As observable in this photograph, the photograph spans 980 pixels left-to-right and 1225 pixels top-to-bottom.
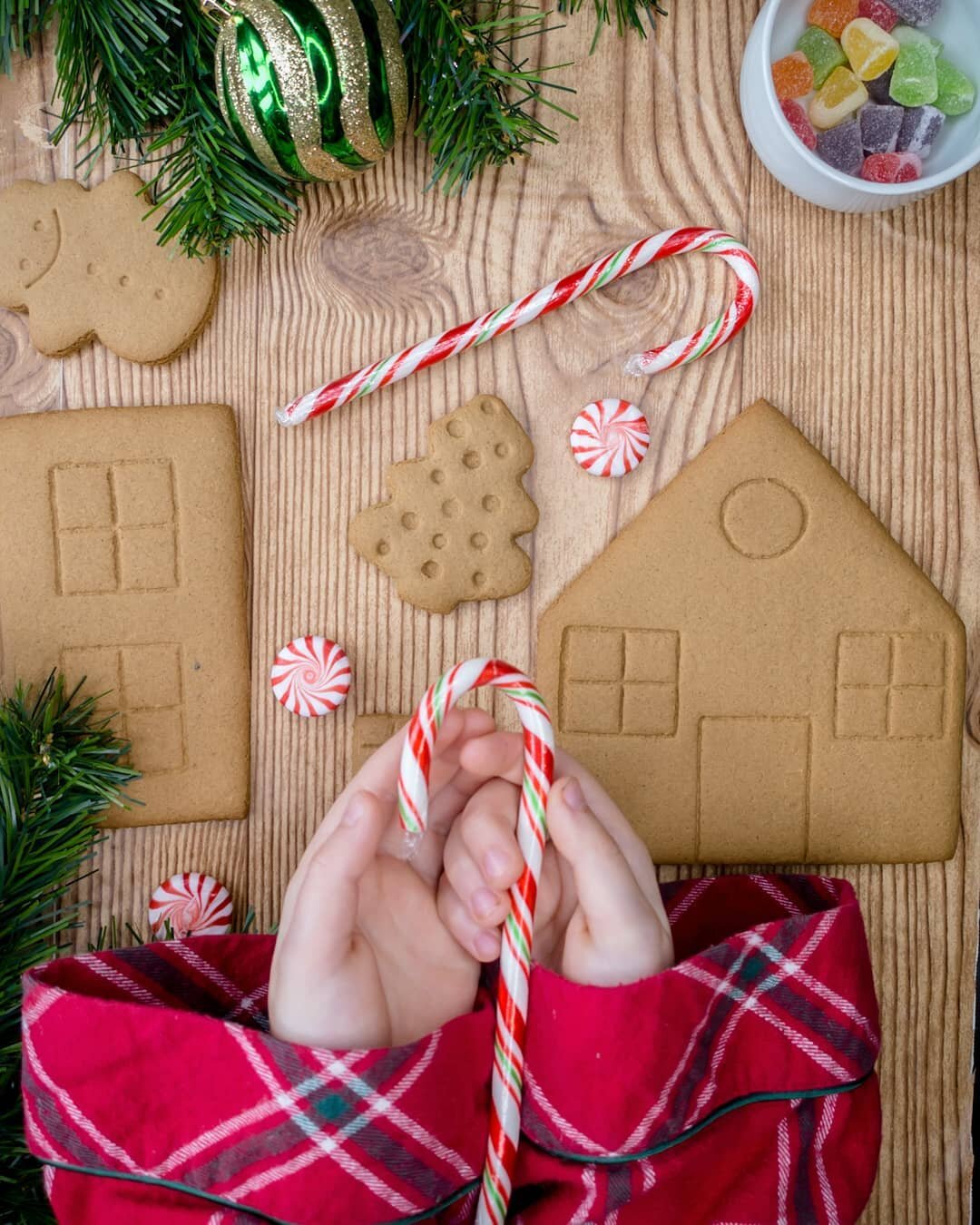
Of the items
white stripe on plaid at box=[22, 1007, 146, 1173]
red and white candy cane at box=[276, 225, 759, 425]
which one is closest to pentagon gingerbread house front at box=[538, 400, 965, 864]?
red and white candy cane at box=[276, 225, 759, 425]

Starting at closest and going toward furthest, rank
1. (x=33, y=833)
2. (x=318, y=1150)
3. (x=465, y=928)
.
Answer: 1. (x=318, y=1150)
2. (x=465, y=928)
3. (x=33, y=833)

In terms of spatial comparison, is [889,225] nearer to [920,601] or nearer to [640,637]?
[920,601]

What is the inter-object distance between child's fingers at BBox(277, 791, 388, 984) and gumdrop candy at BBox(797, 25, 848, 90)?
0.94 m

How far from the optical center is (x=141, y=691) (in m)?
1.18

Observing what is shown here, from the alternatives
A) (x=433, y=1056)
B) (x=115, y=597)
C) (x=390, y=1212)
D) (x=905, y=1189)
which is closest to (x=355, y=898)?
(x=433, y=1056)

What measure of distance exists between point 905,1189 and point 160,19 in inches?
60.2

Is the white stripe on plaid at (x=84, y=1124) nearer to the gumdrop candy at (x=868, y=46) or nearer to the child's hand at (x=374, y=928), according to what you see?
the child's hand at (x=374, y=928)

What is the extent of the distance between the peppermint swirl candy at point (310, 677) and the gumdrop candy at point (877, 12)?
0.93m

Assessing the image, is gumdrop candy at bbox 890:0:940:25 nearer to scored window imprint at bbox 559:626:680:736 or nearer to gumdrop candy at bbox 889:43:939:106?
gumdrop candy at bbox 889:43:939:106

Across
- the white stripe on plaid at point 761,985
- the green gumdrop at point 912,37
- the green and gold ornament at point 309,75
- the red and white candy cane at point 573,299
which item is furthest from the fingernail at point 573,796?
the green gumdrop at point 912,37

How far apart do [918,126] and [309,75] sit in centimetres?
66

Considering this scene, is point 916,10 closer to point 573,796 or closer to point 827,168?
point 827,168

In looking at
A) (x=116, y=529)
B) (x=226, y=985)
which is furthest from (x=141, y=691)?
(x=226, y=985)

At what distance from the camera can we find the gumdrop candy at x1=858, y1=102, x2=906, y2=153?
1.12 meters
